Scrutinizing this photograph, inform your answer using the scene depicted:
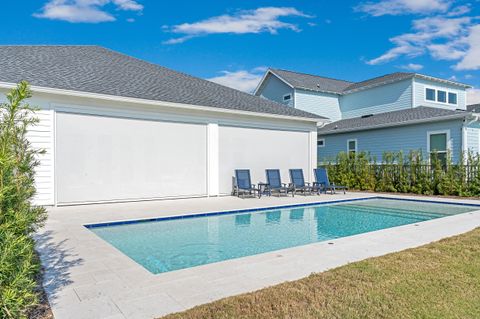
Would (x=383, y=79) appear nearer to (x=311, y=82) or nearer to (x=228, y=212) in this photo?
(x=311, y=82)

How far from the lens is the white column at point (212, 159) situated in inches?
479

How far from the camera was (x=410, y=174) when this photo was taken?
46.7ft

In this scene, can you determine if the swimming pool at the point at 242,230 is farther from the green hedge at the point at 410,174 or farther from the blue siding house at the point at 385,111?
the blue siding house at the point at 385,111

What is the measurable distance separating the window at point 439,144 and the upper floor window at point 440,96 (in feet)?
22.7

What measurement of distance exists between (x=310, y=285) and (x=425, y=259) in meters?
2.00

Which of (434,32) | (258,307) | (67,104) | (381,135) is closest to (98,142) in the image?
(67,104)

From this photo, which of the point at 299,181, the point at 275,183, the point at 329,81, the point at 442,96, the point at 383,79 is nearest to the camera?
the point at 275,183

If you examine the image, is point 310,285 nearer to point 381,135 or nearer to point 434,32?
point 381,135

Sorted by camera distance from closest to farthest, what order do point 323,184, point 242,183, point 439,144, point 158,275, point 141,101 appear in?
point 158,275
point 141,101
point 242,183
point 323,184
point 439,144

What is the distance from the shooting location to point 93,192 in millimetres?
10031

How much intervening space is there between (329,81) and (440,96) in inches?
307

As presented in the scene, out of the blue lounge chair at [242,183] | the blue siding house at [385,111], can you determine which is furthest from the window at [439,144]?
the blue lounge chair at [242,183]

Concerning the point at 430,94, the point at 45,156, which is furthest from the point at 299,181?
the point at 430,94

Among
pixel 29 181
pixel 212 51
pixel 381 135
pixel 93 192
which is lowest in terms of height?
pixel 93 192
